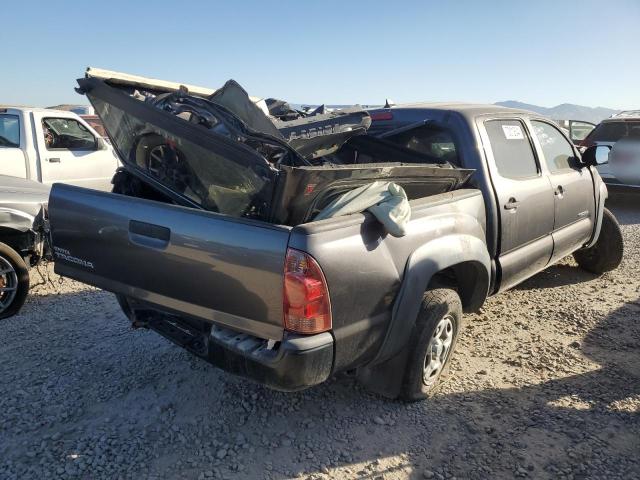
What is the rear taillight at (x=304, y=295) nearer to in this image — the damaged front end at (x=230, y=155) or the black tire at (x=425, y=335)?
the damaged front end at (x=230, y=155)

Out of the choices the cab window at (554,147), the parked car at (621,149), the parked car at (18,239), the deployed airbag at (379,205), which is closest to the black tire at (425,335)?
the deployed airbag at (379,205)

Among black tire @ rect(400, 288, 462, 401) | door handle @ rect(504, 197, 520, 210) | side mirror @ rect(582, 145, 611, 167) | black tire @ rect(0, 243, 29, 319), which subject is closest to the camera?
black tire @ rect(400, 288, 462, 401)

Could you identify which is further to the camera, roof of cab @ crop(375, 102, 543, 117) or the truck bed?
roof of cab @ crop(375, 102, 543, 117)

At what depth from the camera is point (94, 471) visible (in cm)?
244

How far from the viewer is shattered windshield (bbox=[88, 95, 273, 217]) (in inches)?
99.2

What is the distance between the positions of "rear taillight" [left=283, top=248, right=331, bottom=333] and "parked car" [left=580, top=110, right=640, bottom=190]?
28.7 feet

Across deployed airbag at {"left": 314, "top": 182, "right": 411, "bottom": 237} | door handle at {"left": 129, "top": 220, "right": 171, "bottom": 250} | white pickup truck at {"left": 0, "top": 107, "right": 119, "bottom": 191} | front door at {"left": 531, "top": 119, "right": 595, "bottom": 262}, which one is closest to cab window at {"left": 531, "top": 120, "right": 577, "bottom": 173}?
front door at {"left": 531, "top": 119, "right": 595, "bottom": 262}

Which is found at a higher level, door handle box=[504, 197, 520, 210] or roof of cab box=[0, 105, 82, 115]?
roof of cab box=[0, 105, 82, 115]

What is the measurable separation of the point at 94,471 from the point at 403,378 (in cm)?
166

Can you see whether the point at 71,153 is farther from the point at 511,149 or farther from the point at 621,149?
the point at 621,149

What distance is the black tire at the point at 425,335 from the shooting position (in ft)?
9.43

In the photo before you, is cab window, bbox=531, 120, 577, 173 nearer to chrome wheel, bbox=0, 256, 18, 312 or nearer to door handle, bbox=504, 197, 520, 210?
door handle, bbox=504, 197, 520, 210

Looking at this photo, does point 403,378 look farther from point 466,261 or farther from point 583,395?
point 583,395

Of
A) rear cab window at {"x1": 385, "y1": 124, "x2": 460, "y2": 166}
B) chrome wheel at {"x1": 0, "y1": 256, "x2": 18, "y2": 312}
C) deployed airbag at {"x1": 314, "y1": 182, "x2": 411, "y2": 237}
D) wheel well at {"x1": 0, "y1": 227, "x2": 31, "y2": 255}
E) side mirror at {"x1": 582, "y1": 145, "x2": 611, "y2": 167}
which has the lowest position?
chrome wheel at {"x1": 0, "y1": 256, "x2": 18, "y2": 312}
